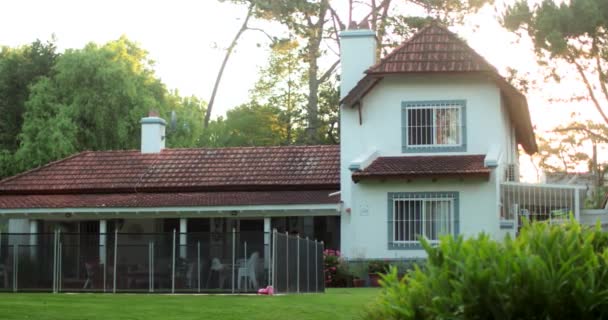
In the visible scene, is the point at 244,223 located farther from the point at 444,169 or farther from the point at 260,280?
the point at 260,280

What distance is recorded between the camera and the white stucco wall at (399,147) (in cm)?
3300

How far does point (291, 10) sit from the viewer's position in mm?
50562

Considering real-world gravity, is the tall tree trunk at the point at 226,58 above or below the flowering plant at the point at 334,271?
above

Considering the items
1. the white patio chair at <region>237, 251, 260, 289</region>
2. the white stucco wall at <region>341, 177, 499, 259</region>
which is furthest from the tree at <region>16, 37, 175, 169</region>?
the white patio chair at <region>237, 251, 260, 289</region>

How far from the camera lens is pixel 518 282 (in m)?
9.02

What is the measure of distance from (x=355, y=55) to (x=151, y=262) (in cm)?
1161

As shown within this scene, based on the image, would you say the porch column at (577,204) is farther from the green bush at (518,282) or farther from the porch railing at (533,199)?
the green bush at (518,282)

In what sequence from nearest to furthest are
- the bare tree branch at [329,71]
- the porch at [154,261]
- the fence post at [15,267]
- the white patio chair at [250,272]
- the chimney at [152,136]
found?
the white patio chair at [250,272] → the porch at [154,261] → the fence post at [15,267] → the chimney at [152,136] → the bare tree branch at [329,71]

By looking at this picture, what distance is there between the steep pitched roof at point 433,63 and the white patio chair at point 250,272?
389 inches

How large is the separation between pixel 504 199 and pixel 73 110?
2780 centimetres

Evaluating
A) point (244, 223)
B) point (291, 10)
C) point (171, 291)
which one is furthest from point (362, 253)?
point (291, 10)

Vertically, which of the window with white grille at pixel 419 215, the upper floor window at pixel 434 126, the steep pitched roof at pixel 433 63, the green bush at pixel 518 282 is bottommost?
the green bush at pixel 518 282

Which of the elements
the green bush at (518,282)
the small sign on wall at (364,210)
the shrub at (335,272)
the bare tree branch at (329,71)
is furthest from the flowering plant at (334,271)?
the green bush at (518,282)

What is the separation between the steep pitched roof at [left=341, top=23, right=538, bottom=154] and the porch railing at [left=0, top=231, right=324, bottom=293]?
7.16 meters
